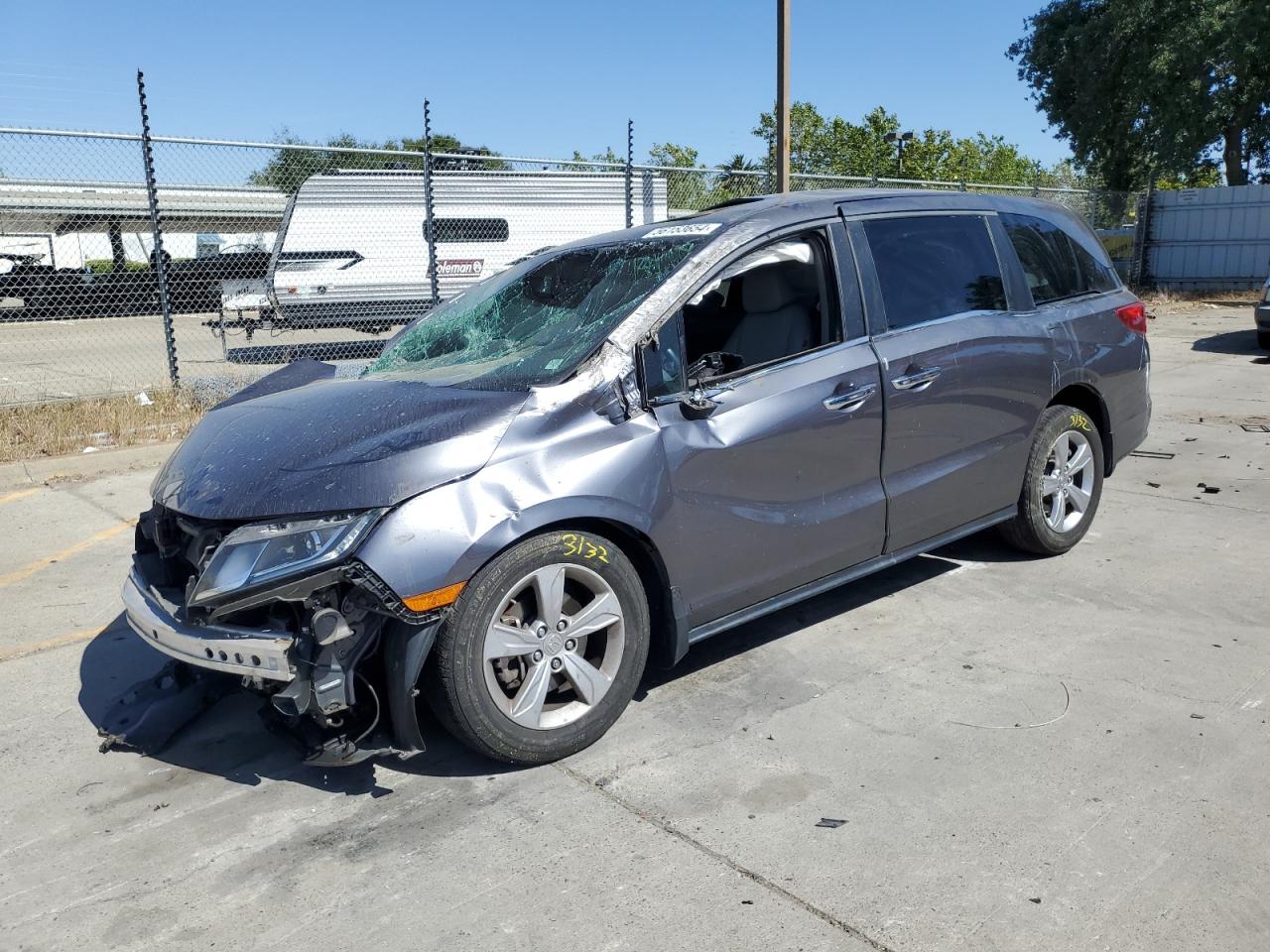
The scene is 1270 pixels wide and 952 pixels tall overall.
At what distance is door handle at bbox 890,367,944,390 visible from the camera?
4266 mm

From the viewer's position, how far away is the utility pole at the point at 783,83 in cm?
1162

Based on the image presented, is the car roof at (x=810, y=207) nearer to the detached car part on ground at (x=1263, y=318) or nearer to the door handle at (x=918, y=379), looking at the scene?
the door handle at (x=918, y=379)

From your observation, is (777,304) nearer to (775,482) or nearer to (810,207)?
(810,207)

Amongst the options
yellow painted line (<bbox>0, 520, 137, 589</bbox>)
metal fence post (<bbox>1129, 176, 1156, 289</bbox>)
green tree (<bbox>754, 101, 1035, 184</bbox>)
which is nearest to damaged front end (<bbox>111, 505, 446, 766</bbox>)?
yellow painted line (<bbox>0, 520, 137, 589</bbox>)

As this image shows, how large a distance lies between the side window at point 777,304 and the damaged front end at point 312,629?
5.41 feet

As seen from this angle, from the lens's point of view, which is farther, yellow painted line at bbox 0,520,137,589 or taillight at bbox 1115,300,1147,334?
yellow painted line at bbox 0,520,137,589

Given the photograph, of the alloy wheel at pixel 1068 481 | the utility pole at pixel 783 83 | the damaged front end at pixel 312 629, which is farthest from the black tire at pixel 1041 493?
the utility pole at pixel 783 83

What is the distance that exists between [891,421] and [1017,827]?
176cm

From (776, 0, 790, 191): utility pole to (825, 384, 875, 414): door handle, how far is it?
8.35 m

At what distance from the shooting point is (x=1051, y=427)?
5.06 meters

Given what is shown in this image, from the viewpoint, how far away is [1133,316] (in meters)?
5.60

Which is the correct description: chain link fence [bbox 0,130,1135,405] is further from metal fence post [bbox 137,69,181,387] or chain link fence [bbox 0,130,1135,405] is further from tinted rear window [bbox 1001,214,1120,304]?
tinted rear window [bbox 1001,214,1120,304]

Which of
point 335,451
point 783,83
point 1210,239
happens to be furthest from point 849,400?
point 1210,239

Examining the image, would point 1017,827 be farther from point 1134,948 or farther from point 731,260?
point 731,260
